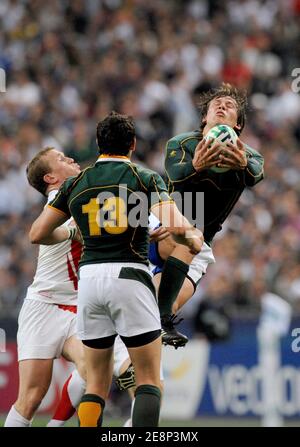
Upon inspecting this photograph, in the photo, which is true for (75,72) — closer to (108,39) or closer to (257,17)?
(108,39)

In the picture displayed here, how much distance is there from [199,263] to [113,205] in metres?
1.91

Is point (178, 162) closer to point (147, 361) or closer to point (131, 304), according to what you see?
point (131, 304)

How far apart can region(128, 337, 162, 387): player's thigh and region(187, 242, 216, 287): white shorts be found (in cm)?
164

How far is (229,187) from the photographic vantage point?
9086mm

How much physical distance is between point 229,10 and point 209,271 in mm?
6780

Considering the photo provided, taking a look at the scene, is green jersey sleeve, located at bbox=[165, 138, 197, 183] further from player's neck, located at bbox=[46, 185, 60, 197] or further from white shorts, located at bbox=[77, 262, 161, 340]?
white shorts, located at bbox=[77, 262, 161, 340]

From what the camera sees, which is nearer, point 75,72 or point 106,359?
point 106,359

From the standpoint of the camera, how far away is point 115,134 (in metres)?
7.83

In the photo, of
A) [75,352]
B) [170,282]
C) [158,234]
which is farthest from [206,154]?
[75,352]

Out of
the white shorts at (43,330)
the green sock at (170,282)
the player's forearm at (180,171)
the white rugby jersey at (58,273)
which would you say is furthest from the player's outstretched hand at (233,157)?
the white shorts at (43,330)

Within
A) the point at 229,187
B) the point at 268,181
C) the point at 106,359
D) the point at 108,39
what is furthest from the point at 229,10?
the point at 106,359

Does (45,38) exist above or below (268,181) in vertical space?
above
